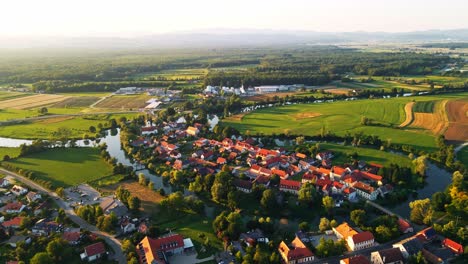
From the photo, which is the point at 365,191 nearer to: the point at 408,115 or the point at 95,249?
the point at 95,249

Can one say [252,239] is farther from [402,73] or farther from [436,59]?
[436,59]

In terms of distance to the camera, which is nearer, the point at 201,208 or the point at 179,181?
the point at 201,208

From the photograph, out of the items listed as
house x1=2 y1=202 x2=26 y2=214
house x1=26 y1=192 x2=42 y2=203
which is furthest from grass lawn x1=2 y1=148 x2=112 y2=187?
house x1=2 y1=202 x2=26 y2=214

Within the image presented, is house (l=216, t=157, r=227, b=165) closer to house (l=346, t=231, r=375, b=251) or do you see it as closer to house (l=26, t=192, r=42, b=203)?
house (l=26, t=192, r=42, b=203)

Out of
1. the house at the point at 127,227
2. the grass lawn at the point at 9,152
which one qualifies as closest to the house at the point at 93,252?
the house at the point at 127,227

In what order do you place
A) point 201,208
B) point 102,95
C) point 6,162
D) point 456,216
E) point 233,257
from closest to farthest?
point 233,257
point 456,216
point 201,208
point 6,162
point 102,95

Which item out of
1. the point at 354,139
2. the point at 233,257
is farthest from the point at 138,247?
the point at 354,139

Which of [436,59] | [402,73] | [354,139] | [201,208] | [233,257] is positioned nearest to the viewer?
[233,257]

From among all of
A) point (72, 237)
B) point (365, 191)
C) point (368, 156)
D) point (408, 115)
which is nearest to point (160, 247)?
point (72, 237)
